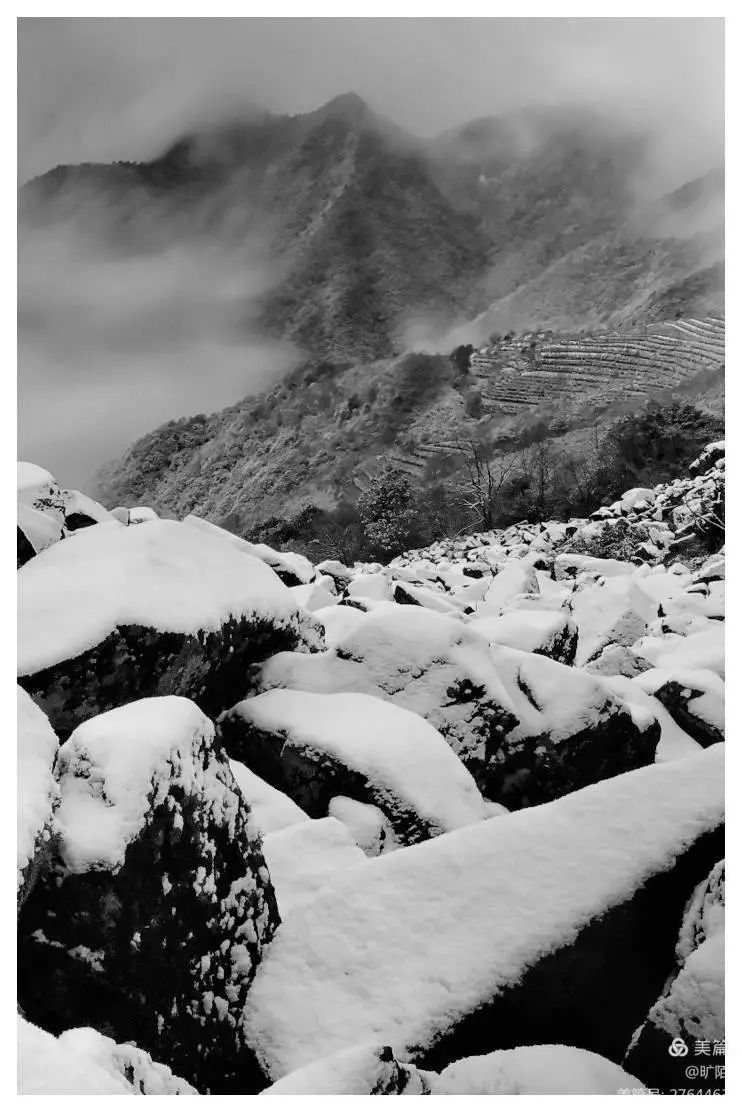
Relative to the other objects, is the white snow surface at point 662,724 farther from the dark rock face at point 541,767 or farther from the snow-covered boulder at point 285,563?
the snow-covered boulder at point 285,563

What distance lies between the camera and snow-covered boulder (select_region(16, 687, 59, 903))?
1329mm

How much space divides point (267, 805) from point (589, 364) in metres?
8.15

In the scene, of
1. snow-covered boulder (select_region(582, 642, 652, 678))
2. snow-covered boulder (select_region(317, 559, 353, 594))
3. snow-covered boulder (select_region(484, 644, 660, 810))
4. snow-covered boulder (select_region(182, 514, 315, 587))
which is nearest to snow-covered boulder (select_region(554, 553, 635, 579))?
snow-covered boulder (select_region(317, 559, 353, 594))

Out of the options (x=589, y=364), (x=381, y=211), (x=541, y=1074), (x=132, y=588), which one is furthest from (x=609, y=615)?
(x=589, y=364)

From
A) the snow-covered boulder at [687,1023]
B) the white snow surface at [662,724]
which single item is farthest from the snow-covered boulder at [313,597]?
the snow-covered boulder at [687,1023]

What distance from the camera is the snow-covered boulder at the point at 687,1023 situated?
4.89 ft

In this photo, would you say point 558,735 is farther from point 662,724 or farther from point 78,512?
point 78,512

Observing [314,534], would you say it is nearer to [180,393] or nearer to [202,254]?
[180,393]

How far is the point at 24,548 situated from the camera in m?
3.02

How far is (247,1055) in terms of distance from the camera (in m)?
1.58

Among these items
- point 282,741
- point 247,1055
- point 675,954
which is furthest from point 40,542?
point 675,954

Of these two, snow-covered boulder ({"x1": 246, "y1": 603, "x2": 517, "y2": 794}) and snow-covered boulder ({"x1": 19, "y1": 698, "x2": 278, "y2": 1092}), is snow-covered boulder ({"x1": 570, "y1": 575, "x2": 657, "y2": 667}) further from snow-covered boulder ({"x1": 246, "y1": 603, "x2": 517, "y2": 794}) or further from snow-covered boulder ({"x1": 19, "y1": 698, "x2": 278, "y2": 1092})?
snow-covered boulder ({"x1": 19, "y1": 698, "x2": 278, "y2": 1092})
